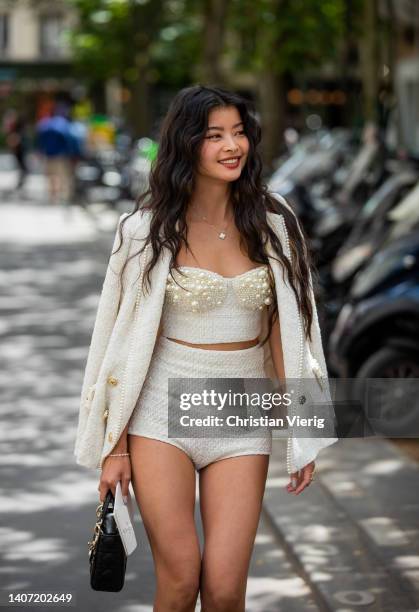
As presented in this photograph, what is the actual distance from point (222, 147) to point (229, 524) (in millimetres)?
1064

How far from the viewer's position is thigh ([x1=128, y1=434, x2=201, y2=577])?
3736mm

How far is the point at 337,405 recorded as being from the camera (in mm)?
8508

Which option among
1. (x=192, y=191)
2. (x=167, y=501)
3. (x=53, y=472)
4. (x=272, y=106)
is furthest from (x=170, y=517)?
(x=272, y=106)

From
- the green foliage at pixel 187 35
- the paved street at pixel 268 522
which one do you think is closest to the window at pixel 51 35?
the green foliage at pixel 187 35

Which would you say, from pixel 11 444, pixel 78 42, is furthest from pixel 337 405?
pixel 78 42

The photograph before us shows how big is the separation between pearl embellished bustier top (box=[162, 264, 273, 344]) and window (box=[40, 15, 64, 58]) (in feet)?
228

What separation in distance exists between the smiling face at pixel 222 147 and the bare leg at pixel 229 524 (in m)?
0.82

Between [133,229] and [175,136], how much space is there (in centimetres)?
29

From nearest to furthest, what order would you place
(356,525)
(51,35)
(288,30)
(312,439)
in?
1. (312,439)
2. (356,525)
3. (288,30)
4. (51,35)

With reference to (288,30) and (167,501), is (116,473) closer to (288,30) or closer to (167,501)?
(167,501)

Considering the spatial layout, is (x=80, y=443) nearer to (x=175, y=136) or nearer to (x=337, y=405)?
(x=175, y=136)

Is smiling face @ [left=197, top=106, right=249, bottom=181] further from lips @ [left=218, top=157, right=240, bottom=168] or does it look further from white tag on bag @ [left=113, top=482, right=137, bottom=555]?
white tag on bag @ [left=113, top=482, right=137, bottom=555]

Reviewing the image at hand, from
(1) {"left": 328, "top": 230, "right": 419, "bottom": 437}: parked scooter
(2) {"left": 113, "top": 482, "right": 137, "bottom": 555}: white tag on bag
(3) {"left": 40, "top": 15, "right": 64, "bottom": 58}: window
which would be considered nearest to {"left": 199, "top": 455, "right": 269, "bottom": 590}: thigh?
(2) {"left": 113, "top": 482, "right": 137, "bottom": 555}: white tag on bag

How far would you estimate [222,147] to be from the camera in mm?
3912
